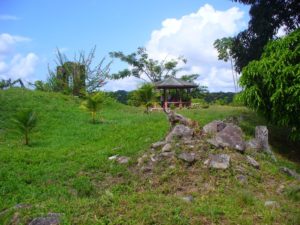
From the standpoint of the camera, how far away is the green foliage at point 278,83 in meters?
9.28

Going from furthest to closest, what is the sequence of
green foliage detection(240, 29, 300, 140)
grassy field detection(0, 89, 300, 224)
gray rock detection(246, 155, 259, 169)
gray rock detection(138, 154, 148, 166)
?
green foliage detection(240, 29, 300, 140) < gray rock detection(138, 154, 148, 166) < gray rock detection(246, 155, 259, 169) < grassy field detection(0, 89, 300, 224)

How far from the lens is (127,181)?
7344 mm

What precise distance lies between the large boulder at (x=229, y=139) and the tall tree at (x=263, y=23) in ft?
→ 14.0

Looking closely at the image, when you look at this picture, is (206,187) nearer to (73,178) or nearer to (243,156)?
(243,156)

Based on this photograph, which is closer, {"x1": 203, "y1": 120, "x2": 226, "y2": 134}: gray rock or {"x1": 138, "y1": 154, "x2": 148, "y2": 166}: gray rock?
{"x1": 138, "y1": 154, "x2": 148, "y2": 166}: gray rock

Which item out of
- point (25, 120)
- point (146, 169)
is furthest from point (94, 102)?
point (146, 169)

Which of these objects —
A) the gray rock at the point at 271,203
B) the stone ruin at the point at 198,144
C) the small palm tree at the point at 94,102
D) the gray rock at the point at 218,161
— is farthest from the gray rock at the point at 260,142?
the small palm tree at the point at 94,102

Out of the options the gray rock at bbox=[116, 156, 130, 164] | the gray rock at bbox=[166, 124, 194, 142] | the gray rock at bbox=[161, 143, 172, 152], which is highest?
the gray rock at bbox=[166, 124, 194, 142]

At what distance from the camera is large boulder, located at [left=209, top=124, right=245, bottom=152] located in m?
8.29

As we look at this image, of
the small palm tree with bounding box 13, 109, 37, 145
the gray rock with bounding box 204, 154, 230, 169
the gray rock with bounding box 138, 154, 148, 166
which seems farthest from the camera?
the small palm tree with bounding box 13, 109, 37, 145

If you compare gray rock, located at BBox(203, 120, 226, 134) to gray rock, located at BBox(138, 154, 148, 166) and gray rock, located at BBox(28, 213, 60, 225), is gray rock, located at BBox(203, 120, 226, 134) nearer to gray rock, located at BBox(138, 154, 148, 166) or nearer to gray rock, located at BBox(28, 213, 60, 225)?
gray rock, located at BBox(138, 154, 148, 166)

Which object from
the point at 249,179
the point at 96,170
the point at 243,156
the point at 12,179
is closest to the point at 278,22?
the point at 243,156

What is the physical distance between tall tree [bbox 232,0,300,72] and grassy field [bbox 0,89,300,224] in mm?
2043

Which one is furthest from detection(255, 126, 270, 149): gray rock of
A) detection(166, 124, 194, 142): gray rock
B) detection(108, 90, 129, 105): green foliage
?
detection(108, 90, 129, 105): green foliage
